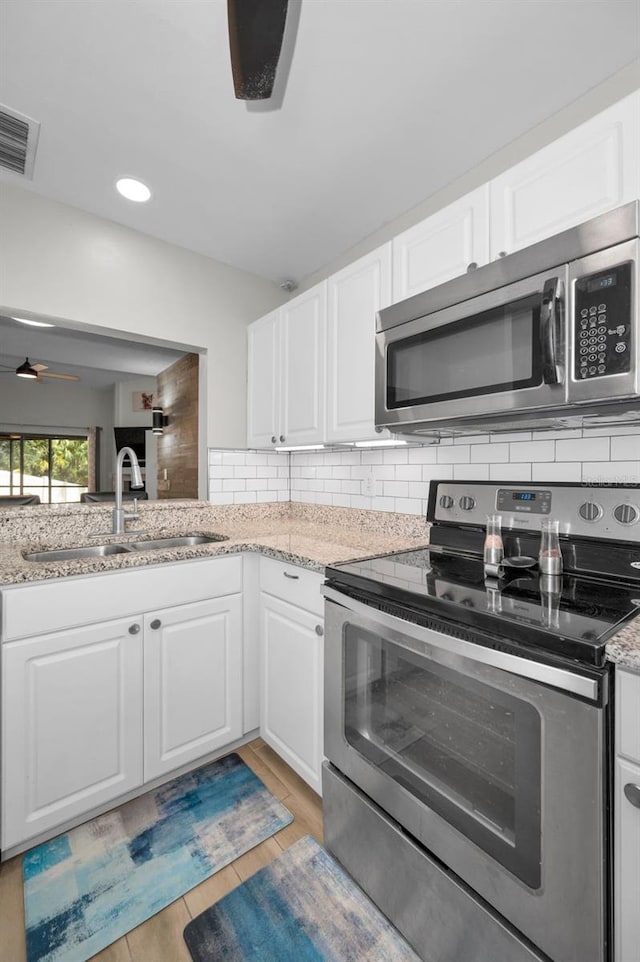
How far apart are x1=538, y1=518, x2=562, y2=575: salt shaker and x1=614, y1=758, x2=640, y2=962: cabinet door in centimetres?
54

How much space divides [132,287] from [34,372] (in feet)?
10.6

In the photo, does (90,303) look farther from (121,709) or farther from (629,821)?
(629,821)

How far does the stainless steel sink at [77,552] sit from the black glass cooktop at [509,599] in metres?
1.13

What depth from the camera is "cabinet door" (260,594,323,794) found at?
5.06ft

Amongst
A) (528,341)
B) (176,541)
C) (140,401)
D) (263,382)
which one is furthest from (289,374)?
(140,401)

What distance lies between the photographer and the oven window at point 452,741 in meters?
0.88

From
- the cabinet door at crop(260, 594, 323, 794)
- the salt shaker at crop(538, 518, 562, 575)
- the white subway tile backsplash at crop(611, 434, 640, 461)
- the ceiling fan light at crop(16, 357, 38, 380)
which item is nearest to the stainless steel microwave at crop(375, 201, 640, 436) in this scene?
the white subway tile backsplash at crop(611, 434, 640, 461)

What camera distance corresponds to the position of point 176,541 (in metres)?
2.14

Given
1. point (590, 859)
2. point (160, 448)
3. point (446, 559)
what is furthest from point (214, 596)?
point (160, 448)

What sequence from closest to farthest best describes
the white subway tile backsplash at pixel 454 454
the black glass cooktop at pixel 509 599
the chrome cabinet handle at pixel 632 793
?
the chrome cabinet handle at pixel 632 793 → the black glass cooktop at pixel 509 599 → the white subway tile backsplash at pixel 454 454

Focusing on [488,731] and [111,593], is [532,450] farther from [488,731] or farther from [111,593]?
[111,593]

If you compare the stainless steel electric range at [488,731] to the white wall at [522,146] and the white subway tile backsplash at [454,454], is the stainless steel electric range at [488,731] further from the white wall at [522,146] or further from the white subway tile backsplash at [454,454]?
the white wall at [522,146]

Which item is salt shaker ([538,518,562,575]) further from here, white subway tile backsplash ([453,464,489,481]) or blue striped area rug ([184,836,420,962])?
blue striped area rug ([184,836,420,962])

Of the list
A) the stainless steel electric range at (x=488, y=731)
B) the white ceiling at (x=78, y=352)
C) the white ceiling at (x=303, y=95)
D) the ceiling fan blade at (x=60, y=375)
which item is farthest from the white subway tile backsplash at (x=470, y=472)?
the ceiling fan blade at (x=60, y=375)
